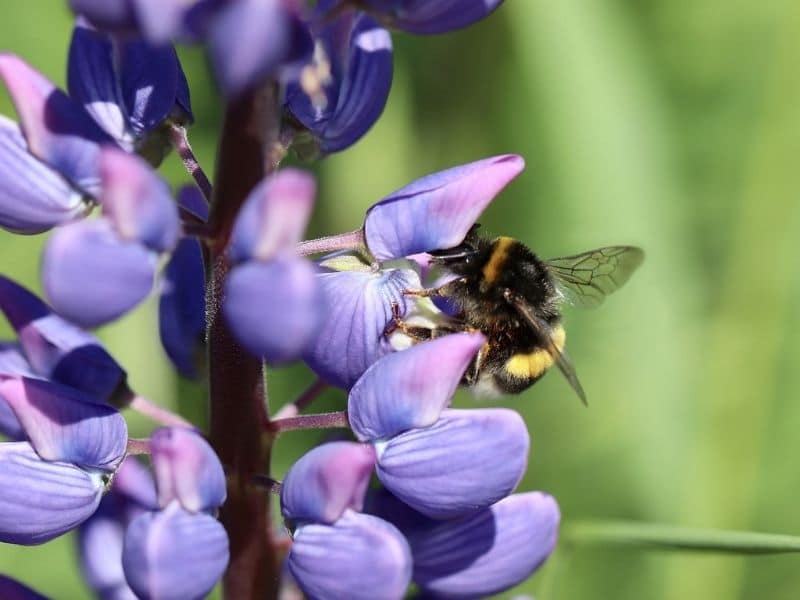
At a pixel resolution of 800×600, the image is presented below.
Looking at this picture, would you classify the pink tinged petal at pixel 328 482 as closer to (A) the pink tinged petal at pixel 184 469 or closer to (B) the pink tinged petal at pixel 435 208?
(A) the pink tinged petal at pixel 184 469

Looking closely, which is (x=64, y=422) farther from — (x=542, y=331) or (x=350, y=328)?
(x=542, y=331)

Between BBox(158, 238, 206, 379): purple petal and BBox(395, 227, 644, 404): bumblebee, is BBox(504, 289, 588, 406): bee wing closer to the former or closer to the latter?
BBox(395, 227, 644, 404): bumblebee

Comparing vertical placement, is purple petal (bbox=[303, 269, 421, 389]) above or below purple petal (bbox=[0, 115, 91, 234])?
below

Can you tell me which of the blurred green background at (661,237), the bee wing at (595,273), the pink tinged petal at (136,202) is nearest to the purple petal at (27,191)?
the pink tinged petal at (136,202)

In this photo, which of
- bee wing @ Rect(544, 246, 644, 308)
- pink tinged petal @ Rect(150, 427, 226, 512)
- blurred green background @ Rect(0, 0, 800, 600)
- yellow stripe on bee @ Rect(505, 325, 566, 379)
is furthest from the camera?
blurred green background @ Rect(0, 0, 800, 600)

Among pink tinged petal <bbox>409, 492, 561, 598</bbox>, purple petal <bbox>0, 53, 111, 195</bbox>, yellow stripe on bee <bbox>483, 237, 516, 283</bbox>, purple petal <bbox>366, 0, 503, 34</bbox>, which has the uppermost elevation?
purple petal <bbox>366, 0, 503, 34</bbox>

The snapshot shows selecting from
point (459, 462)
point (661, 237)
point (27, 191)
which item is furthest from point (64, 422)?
point (661, 237)

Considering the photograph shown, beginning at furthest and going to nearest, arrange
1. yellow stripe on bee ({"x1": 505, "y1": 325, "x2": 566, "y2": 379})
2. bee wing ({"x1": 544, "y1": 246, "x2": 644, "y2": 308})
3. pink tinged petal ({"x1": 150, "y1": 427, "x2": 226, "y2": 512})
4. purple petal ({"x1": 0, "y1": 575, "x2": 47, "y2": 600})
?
bee wing ({"x1": 544, "y1": 246, "x2": 644, "y2": 308}) < yellow stripe on bee ({"x1": 505, "y1": 325, "x2": 566, "y2": 379}) < purple petal ({"x1": 0, "y1": 575, "x2": 47, "y2": 600}) < pink tinged petal ({"x1": 150, "y1": 427, "x2": 226, "y2": 512})

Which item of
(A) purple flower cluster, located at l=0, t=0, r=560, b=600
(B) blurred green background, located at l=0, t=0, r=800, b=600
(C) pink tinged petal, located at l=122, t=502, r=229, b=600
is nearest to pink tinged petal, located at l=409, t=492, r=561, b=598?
(A) purple flower cluster, located at l=0, t=0, r=560, b=600
